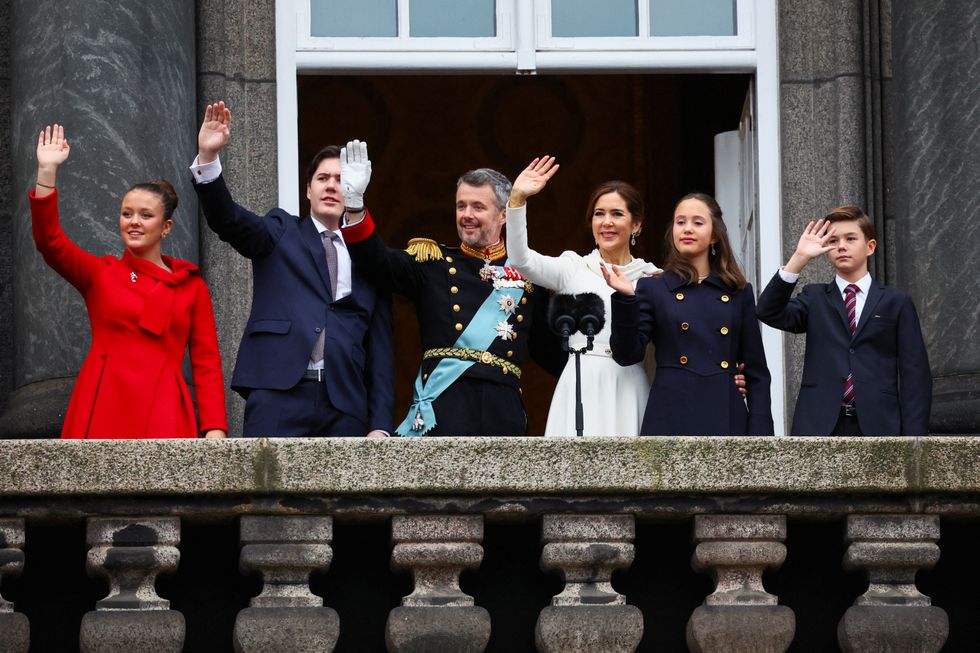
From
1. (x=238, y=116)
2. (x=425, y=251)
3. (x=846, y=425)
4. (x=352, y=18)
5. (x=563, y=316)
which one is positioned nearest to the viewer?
(x=563, y=316)

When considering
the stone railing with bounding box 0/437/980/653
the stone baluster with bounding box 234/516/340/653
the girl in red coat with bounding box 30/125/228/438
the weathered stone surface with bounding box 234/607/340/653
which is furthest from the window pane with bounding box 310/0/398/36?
the weathered stone surface with bounding box 234/607/340/653

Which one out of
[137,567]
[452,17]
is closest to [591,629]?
[137,567]

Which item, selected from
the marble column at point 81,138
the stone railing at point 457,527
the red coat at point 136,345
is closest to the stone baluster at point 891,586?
the stone railing at point 457,527

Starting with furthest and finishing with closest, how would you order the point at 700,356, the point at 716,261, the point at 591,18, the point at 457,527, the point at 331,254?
the point at 591,18, the point at 716,261, the point at 331,254, the point at 700,356, the point at 457,527

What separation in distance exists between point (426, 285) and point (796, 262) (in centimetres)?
145

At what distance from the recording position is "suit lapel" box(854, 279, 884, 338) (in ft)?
27.1

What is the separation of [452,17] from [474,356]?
2664 mm

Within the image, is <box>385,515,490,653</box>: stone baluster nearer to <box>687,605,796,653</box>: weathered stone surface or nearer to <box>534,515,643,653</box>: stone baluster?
<box>534,515,643,653</box>: stone baluster

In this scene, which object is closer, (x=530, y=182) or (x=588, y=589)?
(x=588, y=589)

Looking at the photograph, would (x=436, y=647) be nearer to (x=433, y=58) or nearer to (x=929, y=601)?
(x=929, y=601)

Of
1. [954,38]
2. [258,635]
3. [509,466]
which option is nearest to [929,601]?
[509,466]

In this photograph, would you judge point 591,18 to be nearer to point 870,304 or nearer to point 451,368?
point 451,368

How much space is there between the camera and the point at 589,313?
25.8 ft

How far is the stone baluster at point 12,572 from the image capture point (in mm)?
6520
